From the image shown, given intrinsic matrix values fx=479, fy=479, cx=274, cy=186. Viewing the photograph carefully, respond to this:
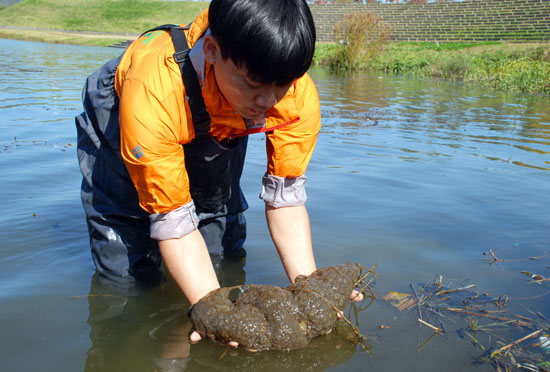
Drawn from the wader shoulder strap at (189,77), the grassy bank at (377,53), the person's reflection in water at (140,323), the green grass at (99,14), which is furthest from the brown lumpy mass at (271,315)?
the green grass at (99,14)

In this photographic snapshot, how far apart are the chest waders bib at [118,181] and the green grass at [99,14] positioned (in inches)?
2085

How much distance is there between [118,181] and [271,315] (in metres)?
1.05

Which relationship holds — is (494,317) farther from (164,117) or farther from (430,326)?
(164,117)

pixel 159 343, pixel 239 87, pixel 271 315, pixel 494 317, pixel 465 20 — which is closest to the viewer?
pixel 239 87

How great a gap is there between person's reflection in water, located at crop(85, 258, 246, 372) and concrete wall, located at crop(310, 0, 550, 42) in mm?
30421

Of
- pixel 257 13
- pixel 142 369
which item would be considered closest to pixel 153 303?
pixel 142 369

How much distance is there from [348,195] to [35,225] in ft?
8.55

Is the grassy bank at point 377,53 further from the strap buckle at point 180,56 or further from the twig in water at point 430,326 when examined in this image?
the strap buckle at point 180,56

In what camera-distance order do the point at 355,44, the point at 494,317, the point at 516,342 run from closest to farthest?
the point at 516,342 < the point at 494,317 < the point at 355,44

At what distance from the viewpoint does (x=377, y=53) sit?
81.2 ft

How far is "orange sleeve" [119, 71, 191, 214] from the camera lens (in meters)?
1.78

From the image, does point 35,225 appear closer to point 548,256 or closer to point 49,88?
point 548,256

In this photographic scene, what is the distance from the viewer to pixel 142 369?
2105mm

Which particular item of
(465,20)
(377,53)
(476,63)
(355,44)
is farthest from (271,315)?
(465,20)
